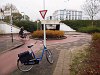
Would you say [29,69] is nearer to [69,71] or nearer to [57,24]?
[69,71]

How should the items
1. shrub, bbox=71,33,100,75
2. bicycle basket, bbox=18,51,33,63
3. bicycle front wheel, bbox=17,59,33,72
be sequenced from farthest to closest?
bicycle front wheel, bbox=17,59,33,72 < bicycle basket, bbox=18,51,33,63 < shrub, bbox=71,33,100,75

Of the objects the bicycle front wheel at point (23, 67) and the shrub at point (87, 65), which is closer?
the shrub at point (87, 65)

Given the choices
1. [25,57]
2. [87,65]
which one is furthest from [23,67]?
[87,65]

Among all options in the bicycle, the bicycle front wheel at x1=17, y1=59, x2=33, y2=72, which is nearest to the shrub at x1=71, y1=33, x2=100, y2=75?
the bicycle

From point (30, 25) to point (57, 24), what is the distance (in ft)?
17.1

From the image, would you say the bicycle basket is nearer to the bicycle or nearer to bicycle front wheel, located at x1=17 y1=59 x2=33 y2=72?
the bicycle

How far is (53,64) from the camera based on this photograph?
938cm

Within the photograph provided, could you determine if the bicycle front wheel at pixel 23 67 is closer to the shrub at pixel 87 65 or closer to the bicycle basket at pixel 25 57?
the bicycle basket at pixel 25 57

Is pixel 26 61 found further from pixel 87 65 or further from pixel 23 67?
pixel 87 65

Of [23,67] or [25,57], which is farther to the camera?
[23,67]

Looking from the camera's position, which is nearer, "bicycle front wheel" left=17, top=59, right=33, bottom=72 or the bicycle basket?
the bicycle basket

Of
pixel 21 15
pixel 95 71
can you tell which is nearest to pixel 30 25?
pixel 21 15

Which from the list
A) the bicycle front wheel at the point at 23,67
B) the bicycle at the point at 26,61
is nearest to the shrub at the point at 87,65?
the bicycle at the point at 26,61

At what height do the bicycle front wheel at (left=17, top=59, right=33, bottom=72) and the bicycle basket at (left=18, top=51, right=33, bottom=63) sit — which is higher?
the bicycle basket at (left=18, top=51, right=33, bottom=63)
